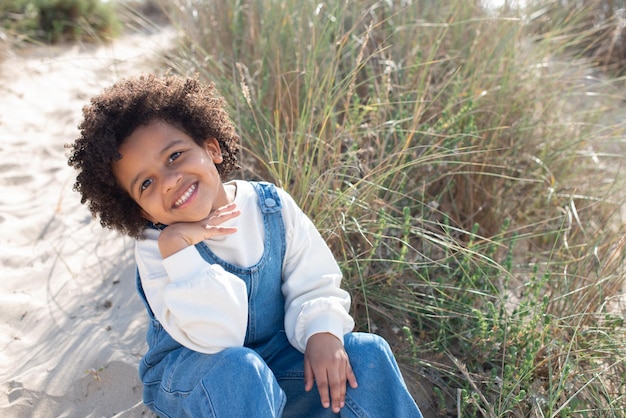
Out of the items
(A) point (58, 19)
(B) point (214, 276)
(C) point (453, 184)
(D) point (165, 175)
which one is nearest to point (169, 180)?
(D) point (165, 175)

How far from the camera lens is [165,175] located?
172 centimetres

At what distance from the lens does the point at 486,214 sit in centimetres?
285

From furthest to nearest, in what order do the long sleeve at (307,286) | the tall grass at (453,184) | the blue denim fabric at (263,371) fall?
the tall grass at (453,184) < the long sleeve at (307,286) < the blue denim fabric at (263,371)

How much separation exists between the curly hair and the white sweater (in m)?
0.13

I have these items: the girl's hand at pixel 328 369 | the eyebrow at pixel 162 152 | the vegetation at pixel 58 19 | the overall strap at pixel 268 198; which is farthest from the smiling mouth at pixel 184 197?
the vegetation at pixel 58 19

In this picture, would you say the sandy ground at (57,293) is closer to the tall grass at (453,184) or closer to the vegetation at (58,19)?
the tall grass at (453,184)

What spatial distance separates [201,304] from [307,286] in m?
0.33

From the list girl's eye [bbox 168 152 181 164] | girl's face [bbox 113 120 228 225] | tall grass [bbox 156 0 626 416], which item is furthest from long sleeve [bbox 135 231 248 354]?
tall grass [bbox 156 0 626 416]

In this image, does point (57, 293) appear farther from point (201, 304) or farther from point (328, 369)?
point (328, 369)

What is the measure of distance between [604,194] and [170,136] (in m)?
1.91

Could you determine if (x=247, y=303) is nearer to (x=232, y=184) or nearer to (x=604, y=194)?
(x=232, y=184)

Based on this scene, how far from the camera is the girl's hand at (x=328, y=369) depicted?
1.69m

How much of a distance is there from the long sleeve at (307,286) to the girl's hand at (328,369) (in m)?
0.04

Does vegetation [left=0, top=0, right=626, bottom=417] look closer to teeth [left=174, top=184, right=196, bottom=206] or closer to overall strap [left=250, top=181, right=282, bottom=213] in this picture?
overall strap [left=250, top=181, right=282, bottom=213]
